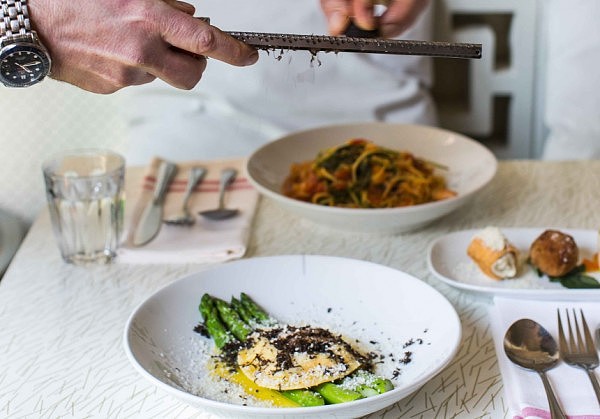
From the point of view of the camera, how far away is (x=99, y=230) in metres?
1.49

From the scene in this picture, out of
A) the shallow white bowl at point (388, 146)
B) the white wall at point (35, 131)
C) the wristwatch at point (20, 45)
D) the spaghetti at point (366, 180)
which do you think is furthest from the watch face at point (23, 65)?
the white wall at point (35, 131)

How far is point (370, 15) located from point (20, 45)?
23.7 inches

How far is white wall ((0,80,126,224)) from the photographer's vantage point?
2447 mm

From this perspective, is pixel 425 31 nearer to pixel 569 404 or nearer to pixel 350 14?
pixel 350 14

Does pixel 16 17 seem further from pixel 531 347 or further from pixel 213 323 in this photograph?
pixel 531 347

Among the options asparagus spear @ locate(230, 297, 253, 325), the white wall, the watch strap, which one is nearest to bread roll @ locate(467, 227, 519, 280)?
asparagus spear @ locate(230, 297, 253, 325)

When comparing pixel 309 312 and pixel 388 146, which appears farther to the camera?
pixel 388 146

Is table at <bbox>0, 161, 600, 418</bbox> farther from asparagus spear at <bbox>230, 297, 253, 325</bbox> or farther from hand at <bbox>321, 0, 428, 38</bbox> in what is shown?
hand at <bbox>321, 0, 428, 38</bbox>

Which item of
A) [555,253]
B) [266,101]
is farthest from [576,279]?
[266,101]

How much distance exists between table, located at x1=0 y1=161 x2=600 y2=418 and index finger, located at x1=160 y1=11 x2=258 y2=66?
45 centimetres

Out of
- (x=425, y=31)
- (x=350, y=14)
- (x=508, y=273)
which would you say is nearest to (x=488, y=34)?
(x=425, y=31)

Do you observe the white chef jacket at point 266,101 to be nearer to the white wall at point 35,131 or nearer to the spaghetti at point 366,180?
the white wall at point 35,131

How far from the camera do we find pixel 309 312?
49.1 inches

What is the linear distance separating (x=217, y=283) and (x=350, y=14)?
54 cm
